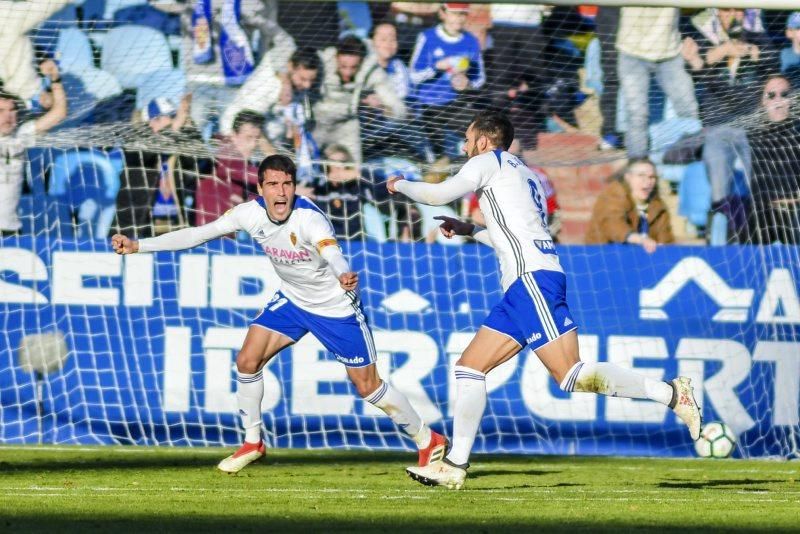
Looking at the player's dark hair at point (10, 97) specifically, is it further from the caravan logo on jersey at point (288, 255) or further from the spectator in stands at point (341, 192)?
the caravan logo on jersey at point (288, 255)

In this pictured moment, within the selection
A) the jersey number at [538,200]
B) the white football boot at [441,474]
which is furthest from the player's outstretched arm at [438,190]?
the white football boot at [441,474]

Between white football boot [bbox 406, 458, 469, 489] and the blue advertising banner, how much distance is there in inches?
138

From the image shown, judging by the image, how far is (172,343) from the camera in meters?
11.4

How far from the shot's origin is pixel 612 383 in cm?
781

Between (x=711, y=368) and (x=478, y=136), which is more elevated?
(x=478, y=136)

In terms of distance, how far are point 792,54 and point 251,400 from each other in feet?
17.4

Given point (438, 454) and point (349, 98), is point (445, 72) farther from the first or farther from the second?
point (438, 454)

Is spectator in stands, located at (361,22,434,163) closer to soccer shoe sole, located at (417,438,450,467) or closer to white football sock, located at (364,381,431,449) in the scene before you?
white football sock, located at (364,381,431,449)

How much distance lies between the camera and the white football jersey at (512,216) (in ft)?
25.7

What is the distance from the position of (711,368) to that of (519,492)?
12.2 feet

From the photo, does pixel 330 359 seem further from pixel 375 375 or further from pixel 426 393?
pixel 375 375

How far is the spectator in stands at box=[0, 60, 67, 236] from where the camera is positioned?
11.1 m

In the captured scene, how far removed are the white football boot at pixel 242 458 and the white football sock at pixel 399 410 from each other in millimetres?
825

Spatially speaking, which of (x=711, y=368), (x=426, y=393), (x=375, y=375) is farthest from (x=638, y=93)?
(x=375, y=375)
